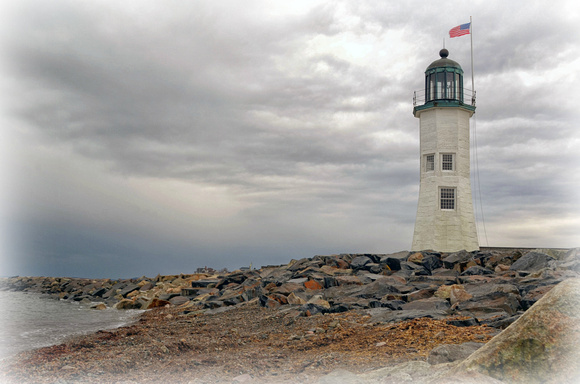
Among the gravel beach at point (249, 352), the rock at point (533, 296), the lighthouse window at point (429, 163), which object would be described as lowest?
the gravel beach at point (249, 352)

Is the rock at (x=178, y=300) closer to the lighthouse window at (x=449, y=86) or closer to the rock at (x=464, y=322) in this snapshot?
the rock at (x=464, y=322)

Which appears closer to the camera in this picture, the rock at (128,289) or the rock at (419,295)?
the rock at (419,295)

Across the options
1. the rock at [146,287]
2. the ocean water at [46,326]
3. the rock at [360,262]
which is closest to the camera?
the ocean water at [46,326]

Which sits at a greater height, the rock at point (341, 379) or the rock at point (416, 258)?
the rock at point (416, 258)

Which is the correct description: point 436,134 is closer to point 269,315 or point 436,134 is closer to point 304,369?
point 269,315

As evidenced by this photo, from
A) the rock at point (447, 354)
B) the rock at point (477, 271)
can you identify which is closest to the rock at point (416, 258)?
the rock at point (477, 271)

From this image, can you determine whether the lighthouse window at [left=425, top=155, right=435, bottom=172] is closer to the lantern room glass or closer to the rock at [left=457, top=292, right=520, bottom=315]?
the lantern room glass

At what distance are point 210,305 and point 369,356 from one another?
850cm

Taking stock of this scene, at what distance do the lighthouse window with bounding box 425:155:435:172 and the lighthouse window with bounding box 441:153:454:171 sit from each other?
18.2 inches

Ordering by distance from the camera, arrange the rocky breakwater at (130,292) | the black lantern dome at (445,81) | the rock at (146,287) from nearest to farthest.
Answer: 1. the rocky breakwater at (130,292)
2. the rock at (146,287)
3. the black lantern dome at (445,81)

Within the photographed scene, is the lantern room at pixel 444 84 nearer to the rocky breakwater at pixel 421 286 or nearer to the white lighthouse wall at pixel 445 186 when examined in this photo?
the white lighthouse wall at pixel 445 186

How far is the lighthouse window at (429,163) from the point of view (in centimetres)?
2440

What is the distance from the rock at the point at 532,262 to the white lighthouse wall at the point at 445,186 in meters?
8.02

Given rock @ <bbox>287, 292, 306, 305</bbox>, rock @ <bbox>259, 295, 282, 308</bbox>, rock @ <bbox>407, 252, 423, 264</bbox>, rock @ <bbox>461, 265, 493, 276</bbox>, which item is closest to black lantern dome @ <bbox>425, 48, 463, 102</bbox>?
rock @ <bbox>407, 252, 423, 264</bbox>
